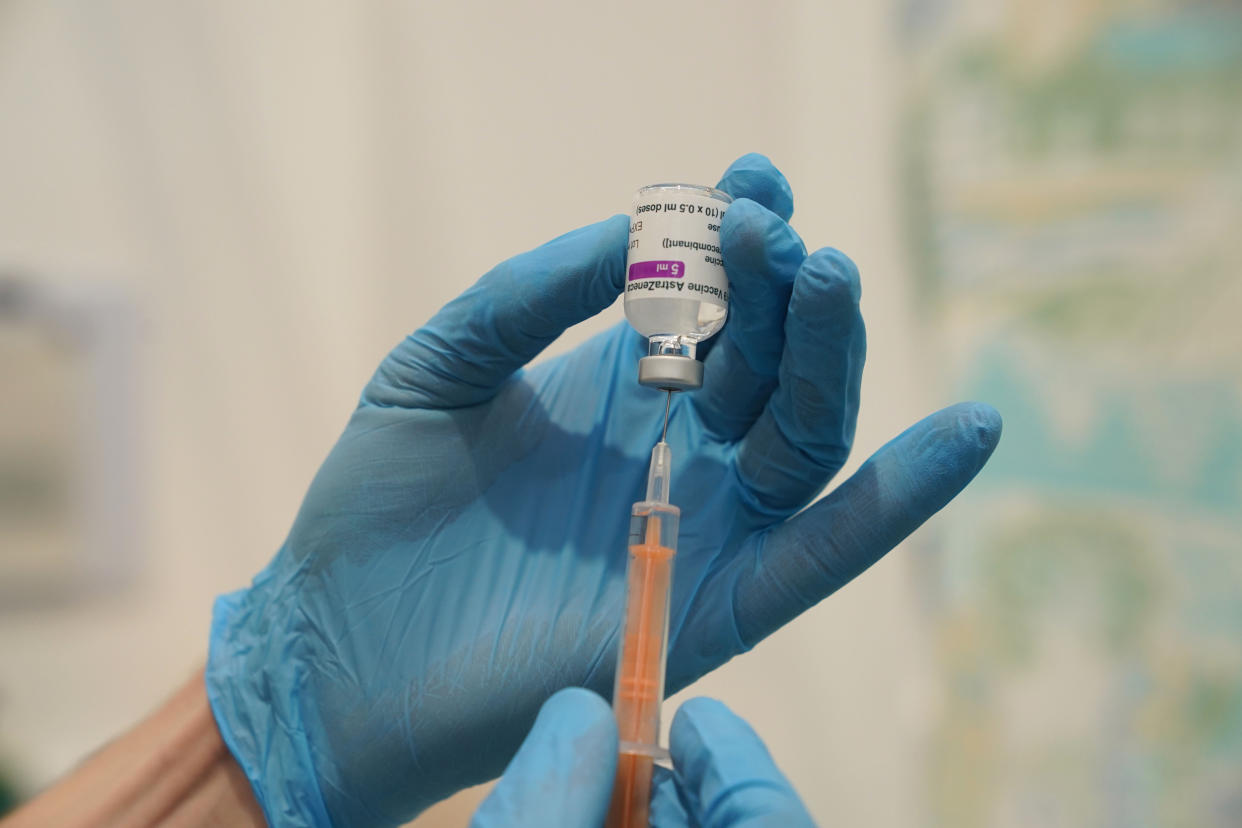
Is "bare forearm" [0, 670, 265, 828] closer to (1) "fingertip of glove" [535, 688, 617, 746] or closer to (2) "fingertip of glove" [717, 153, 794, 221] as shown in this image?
(1) "fingertip of glove" [535, 688, 617, 746]

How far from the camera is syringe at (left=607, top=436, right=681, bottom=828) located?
745 millimetres

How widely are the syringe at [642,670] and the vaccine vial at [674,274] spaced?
135 mm

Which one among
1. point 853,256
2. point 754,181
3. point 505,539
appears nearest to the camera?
point 754,181

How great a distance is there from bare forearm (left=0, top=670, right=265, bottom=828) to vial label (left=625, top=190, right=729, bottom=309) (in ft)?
2.53

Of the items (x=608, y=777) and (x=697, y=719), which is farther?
(x=697, y=719)

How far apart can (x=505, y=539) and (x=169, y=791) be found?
52 cm

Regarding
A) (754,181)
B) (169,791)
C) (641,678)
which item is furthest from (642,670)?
(169,791)

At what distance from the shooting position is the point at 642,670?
29.6 inches

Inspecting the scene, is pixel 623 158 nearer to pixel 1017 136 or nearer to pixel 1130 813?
pixel 1017 136

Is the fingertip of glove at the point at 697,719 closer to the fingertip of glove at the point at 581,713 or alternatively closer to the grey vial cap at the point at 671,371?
the fingertip of glove at the point at 581,713

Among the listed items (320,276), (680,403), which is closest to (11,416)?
(320,276)

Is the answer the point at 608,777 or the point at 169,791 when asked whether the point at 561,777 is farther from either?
the point at 169,791

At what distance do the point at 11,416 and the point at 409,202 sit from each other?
957 millimetres

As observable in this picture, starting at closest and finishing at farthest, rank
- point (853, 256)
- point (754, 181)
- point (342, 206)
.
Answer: point (754, 181)
point (853, 256)
point (342, 206)
